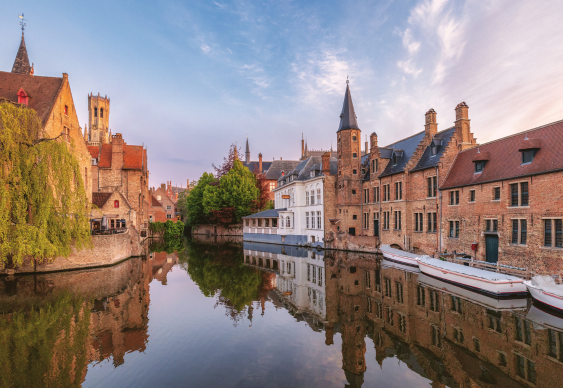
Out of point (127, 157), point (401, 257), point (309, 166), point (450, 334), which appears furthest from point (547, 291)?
point (127, 157)

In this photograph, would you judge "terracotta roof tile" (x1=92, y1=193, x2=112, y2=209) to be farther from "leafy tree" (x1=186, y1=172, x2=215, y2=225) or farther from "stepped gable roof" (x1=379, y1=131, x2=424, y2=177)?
"stepped gable roof" (x1=379, y1=131, x2=424, y2=177)

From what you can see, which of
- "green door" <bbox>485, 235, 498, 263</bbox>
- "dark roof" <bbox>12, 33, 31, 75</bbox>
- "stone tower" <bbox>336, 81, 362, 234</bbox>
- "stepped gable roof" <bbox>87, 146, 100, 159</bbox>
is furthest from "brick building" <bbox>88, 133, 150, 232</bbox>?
"green door" <bbox>485, 235, 498, 263</bbox>

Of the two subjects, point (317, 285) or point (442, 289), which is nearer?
point (442, 289)

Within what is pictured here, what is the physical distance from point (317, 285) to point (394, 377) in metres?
9.00

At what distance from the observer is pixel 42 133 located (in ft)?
56.7

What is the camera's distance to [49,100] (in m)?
21.8

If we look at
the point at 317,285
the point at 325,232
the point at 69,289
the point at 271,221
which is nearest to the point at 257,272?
the point at 317,285

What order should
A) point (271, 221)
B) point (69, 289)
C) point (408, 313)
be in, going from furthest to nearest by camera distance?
point (271, 221)
point (69, 289)
point (408, 313)

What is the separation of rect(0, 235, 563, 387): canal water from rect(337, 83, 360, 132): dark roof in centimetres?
1851

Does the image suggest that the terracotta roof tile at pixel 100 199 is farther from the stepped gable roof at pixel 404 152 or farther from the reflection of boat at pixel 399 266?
the stepped gable roof at pixel 404 152

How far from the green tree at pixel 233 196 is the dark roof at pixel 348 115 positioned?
19278mm

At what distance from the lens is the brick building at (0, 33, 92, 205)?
21156mm

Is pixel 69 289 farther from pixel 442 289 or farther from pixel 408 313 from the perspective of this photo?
pixel 442 289

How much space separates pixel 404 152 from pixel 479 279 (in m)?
16.0
